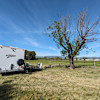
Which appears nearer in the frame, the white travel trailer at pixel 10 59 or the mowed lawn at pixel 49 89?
the mowed lawn at pixel 49 89

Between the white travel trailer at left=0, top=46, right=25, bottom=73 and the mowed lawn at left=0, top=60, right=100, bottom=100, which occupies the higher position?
the white travel trailer at left=0, top=46, right=25, bottom=73

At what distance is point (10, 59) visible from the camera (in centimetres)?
1004

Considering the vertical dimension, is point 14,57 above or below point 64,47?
below

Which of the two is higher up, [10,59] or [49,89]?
[10,59]

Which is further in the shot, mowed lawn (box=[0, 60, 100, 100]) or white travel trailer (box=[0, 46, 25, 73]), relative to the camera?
white travel trailer (box=[0, 46, 25, 73])

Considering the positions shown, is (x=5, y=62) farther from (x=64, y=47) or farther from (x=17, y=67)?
(x=64, y=47)

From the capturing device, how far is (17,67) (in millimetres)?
10625

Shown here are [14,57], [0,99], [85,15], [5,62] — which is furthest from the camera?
[85,15]

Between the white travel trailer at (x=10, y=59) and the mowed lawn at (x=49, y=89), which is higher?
the white travel trailer at (x=10, y=59)

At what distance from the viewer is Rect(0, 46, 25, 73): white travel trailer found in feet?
30.6

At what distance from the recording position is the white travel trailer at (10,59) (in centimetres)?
931

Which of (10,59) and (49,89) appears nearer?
(49,89)

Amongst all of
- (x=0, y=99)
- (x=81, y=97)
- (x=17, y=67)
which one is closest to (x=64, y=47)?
(x=17, y=67)

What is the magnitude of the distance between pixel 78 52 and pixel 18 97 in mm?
15201
